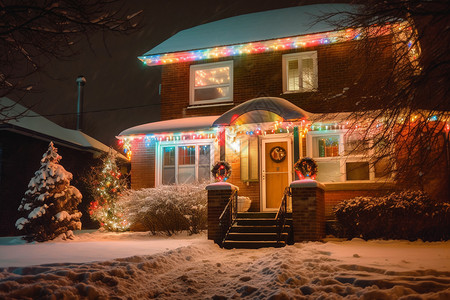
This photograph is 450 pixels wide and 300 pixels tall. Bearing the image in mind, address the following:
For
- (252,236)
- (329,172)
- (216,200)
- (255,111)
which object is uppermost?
(255,111)

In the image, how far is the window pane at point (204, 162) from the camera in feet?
50.6

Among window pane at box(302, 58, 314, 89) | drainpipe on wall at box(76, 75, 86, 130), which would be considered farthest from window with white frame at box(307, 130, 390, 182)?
drainpipe on wall at box(76, 75, 86, 130)

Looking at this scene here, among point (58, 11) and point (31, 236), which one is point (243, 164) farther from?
point (58, 11)

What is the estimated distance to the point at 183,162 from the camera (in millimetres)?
15781

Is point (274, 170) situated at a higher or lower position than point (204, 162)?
lower

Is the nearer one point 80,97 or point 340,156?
point 340,156

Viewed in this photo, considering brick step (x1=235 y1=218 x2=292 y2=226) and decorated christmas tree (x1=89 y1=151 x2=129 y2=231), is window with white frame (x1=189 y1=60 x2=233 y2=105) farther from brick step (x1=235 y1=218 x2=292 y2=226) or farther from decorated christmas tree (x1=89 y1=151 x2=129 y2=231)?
brick step (x1=235 y1=218 x2=292 y2=226)

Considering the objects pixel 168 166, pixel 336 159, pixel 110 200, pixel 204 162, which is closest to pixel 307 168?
pixel 336 159

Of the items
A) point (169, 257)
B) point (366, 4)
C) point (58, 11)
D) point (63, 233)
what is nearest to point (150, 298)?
point (169, 257)

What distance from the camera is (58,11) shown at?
6254mm

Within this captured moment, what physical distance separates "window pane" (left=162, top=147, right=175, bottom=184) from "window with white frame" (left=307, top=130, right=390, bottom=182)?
15.7 ft

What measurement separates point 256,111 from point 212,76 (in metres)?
4.20

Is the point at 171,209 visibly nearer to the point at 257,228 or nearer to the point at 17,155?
the point at 257,228

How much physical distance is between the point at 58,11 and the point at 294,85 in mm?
10553
